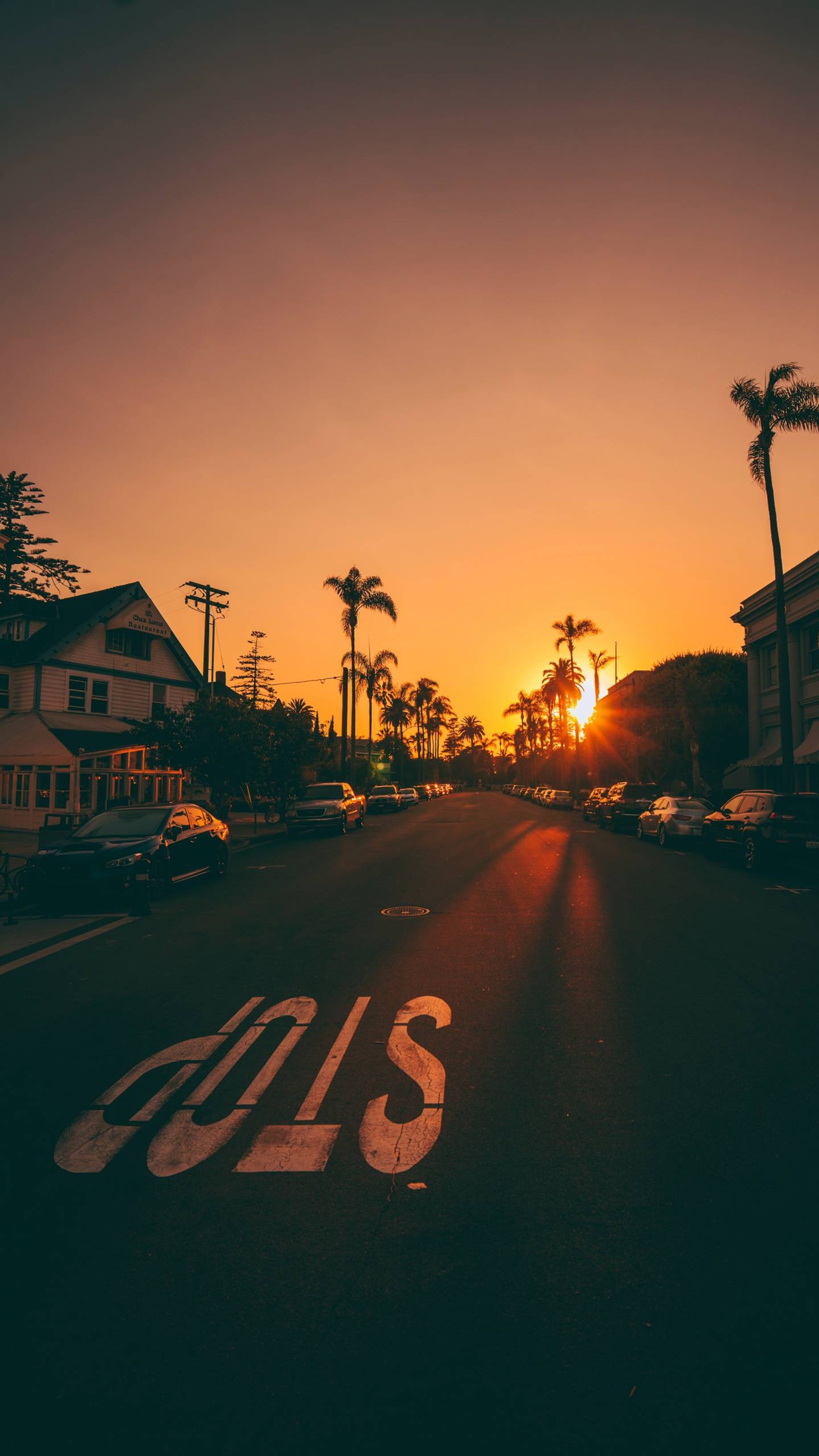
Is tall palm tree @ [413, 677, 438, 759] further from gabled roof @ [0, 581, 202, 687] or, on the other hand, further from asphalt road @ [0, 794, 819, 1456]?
asphalt road @ [0, 794, 819, 1456]

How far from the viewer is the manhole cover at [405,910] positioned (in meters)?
11.8

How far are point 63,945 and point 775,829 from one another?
13975 millimetres

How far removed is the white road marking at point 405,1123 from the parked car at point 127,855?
296 inches

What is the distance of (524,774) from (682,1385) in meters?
143

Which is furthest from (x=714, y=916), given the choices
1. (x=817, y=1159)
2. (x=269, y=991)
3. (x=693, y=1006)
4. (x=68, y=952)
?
(x=68, y=952)

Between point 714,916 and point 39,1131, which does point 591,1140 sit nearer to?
point 39,1131

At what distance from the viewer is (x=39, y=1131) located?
4684 mm

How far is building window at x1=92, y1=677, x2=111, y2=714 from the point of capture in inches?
1316

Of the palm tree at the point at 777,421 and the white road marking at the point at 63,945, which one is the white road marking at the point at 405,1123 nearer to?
the white road marking at the point at 63,945

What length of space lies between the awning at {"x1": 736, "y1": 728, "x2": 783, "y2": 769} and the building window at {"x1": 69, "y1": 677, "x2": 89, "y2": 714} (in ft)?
94.0

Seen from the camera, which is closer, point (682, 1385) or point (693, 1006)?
point (682, 1385)

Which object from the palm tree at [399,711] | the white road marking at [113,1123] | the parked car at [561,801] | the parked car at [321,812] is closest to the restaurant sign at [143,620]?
the parked car at [321,812]

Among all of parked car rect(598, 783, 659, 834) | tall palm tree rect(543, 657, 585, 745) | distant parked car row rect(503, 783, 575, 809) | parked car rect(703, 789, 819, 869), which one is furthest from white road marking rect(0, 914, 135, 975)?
tall palm tree rect(543, 657, 585, 745)

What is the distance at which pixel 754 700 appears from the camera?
39312 millimetres
